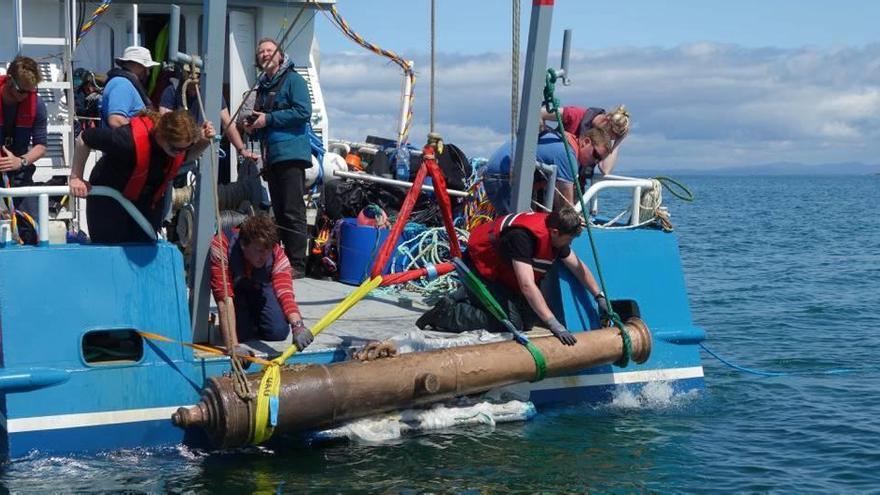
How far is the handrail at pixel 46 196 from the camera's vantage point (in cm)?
757

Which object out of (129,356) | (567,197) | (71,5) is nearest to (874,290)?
(567,197)

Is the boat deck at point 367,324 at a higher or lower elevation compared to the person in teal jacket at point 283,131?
lower

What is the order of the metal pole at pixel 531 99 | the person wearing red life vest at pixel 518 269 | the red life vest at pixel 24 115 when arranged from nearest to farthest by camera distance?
the person wearing red life vest at pixel 518 269
the metal pole at pixel 531 99
the red life vest at pixel 24 115

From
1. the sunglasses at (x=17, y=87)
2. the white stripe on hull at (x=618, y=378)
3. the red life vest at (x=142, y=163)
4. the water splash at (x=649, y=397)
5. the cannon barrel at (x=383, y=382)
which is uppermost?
the sunglasses at (x=17, y=87)

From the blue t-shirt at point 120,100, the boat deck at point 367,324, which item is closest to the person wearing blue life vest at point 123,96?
the blue t-shirt at point 120,100

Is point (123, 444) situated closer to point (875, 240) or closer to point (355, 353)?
point (355, 353)

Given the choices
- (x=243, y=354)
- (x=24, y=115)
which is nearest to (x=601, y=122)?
(x=243, y=354)

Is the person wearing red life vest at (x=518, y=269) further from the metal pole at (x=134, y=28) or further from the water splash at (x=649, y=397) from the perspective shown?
the metal pole at (x=134, y=28)

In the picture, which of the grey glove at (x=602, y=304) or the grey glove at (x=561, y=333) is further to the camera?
the grey glove at (x=602, y=304)

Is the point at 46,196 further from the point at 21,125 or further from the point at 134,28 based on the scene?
the point at 134,28

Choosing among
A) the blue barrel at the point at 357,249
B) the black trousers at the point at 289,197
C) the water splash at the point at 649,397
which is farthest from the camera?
the blue barrel at the point at 357,249

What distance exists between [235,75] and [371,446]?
5237 mm

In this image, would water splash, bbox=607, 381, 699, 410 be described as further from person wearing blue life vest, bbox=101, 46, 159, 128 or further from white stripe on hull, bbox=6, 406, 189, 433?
person wearing blue life vest, bbox=101, 46, 159, 128

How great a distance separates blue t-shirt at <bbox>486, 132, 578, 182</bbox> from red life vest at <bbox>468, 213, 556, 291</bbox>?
727 millimetres
